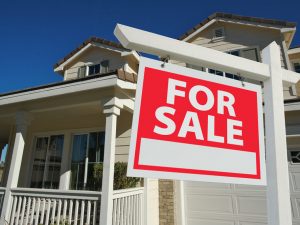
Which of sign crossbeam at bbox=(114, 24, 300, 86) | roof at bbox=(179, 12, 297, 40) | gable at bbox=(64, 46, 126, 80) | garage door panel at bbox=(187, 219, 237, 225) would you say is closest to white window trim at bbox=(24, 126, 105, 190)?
gable at bbox=(64, 46, 126, 80)

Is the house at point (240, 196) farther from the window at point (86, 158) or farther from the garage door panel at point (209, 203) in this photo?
the window at point (86, 158)

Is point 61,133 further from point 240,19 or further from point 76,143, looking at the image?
point 240,19

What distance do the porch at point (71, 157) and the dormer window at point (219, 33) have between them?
5.13 m

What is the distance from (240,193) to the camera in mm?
6602

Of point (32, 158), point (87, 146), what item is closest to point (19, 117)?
point (87, 146)

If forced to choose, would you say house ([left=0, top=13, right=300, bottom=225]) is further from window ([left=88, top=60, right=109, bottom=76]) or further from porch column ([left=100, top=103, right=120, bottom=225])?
window ([left=88, top=60, right=109, bottom=76])

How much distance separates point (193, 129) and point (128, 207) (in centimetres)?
495

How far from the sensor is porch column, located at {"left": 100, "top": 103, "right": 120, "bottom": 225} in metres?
4.83

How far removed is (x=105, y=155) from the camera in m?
5.20

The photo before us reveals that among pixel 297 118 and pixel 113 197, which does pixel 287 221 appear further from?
pixel 297 118

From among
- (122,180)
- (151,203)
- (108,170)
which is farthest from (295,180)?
(108,170)

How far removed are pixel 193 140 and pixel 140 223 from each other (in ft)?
18.3

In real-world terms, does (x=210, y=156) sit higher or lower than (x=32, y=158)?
lower

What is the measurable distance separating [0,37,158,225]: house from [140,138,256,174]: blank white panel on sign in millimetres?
4032
